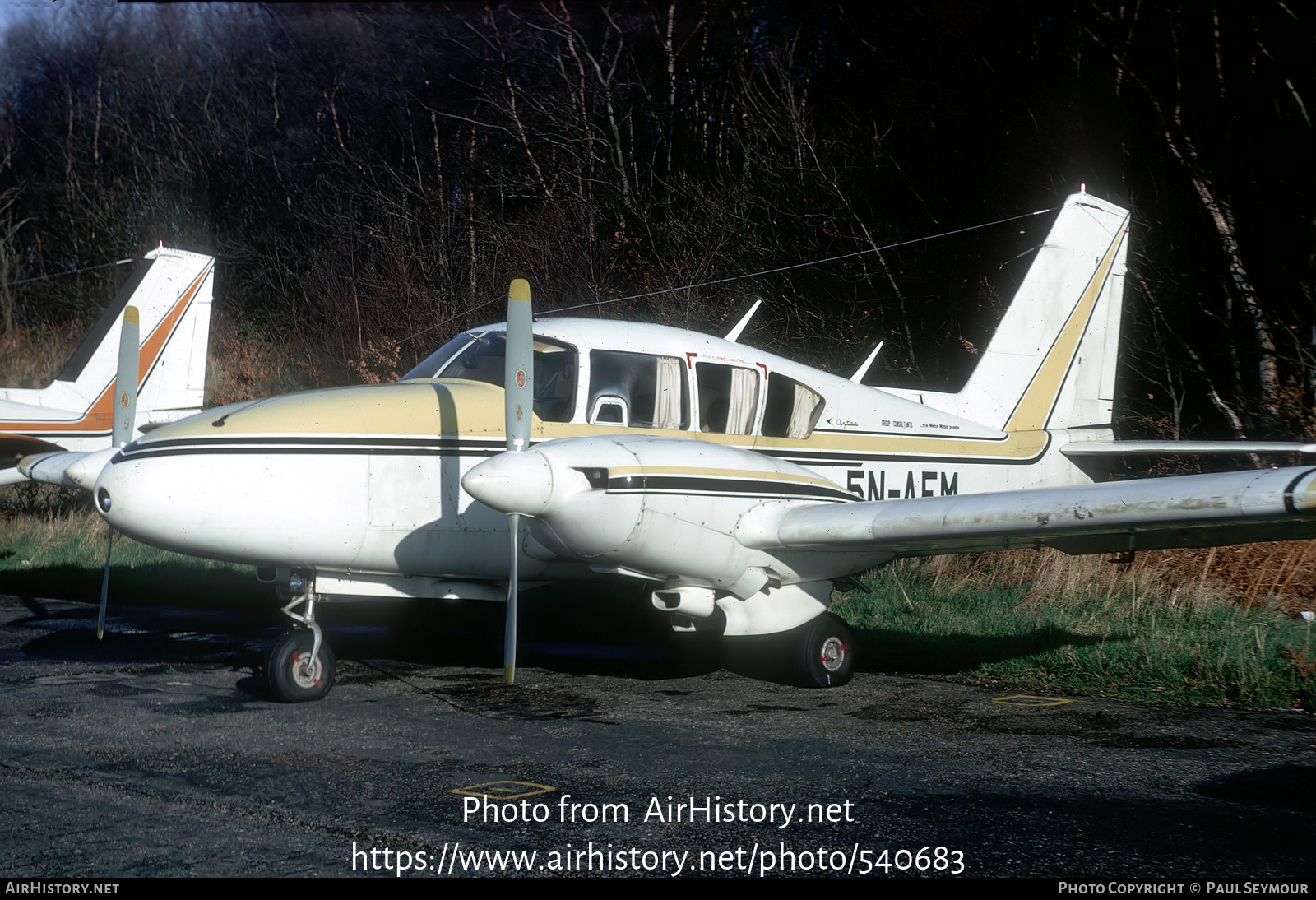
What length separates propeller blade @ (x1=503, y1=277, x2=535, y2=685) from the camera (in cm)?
598

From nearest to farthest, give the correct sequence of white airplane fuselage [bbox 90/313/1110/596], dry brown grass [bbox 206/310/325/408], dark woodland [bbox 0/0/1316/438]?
1. white airplane fuselage [bbox 90/313/1110/596]
2. dark woodland [bbox 0/0/1316/438]
3. dry brown grass [bbox 206/310/325/408]

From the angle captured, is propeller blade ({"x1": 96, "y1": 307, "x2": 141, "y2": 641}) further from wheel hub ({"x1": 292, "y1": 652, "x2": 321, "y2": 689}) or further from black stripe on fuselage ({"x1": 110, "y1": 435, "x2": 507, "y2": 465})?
wheel hub ({"x1": 292, "y1": 652, "x2": 321, "y2": 689})

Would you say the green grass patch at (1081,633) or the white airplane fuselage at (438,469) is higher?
the white airplane fuselage at (438,469)

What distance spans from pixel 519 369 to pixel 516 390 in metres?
0.14

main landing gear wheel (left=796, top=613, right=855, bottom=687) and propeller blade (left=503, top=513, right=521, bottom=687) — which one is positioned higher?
propeller blade (left=503, top=513, right=521, bottom=687)

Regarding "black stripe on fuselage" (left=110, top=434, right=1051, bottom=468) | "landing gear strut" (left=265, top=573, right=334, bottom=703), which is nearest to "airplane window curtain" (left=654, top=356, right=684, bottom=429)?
"black stripe on fuselage" (left=110, top=434, right=1051, bottom=468)

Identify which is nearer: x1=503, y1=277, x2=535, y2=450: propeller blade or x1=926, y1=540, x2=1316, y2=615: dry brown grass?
x1=503, y1=277, x2=535, y2=450: propeller blade

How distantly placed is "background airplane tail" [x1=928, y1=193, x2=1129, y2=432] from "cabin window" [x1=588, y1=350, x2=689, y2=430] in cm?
335

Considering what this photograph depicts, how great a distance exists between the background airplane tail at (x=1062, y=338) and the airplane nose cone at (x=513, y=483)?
16.6 ft

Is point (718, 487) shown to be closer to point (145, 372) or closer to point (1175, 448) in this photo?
point (1175, 448)

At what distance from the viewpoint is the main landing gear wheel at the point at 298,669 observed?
6.14 m

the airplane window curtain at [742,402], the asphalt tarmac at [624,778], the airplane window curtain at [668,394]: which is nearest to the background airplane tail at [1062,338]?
the airplane window curtain at [742,402]

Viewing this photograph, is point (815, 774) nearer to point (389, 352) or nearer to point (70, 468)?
point (70, 468)

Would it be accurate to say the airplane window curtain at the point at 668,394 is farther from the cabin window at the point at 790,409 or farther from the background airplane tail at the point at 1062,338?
the background airplane tail at the point at 1062,338
